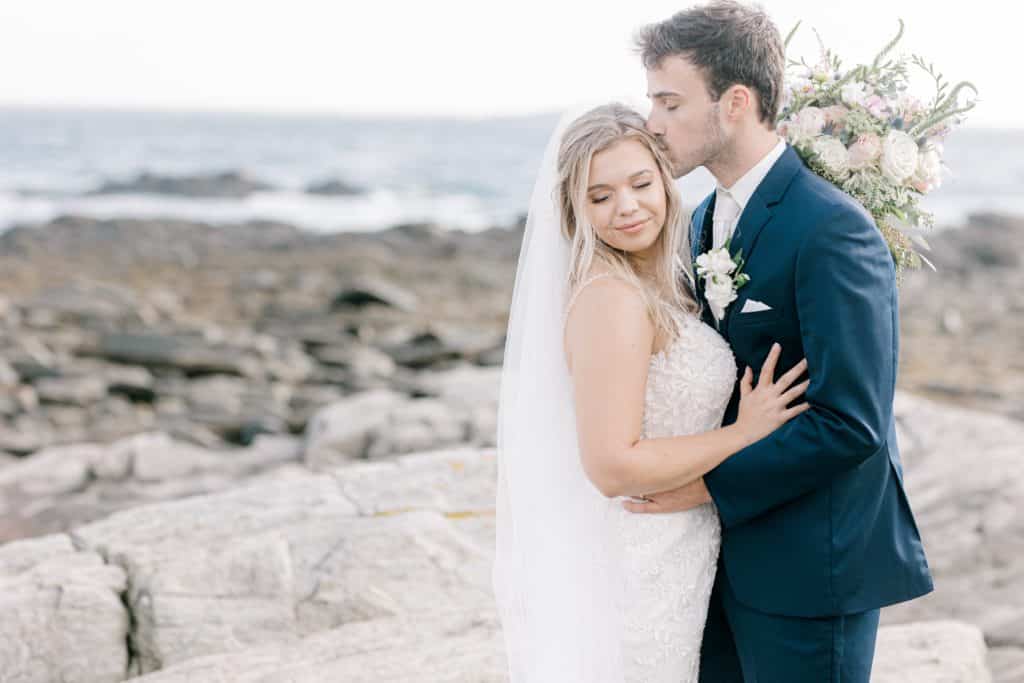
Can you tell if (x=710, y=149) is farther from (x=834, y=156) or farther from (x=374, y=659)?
(x=374, y=659)

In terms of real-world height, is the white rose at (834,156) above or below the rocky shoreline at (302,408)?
above

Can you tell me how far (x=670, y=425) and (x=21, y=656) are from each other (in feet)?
9.03

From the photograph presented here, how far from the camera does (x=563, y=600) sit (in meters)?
2.80

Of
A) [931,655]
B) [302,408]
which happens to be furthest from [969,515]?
[302,408]

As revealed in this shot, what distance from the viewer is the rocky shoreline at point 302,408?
4254 mm

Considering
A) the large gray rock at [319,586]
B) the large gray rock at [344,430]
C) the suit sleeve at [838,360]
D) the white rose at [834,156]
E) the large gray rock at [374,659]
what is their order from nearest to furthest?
the suit sleeve at [838,360]
the white rose at [834,156]
the large gray rock at [374,659]
the large gray rock at [319,586]
the large gray rock at [344,430]

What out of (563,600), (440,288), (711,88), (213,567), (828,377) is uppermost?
(711,88)

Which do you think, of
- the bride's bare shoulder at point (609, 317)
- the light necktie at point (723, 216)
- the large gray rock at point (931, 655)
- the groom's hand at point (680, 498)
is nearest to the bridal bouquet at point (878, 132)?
the light necktie at point (723, 216)

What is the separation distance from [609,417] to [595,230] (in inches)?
20.1

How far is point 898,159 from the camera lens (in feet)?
8.62

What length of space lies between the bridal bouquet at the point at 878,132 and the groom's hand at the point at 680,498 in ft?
2.87

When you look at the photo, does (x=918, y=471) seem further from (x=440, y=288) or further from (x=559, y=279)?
(x=440, y=288)

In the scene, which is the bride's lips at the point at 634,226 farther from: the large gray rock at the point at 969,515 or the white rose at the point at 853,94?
the large gray rock at the point at 969,515

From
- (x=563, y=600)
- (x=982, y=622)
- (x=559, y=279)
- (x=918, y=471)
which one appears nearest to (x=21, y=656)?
(x=563, y=600)
